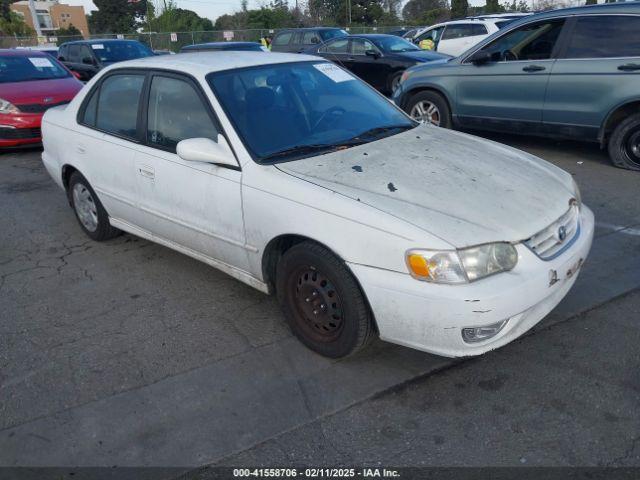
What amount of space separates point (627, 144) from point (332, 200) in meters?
4.91

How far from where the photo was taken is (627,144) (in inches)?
245

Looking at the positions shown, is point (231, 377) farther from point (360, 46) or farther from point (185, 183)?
point (360, 46)

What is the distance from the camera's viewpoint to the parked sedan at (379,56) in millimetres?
11688

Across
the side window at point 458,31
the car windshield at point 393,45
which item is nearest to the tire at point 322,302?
the car windshield at point 393,45

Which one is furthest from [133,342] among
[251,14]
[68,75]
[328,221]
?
[251,14]

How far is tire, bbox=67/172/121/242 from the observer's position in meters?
4.72

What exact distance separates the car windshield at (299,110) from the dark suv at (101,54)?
10.7m

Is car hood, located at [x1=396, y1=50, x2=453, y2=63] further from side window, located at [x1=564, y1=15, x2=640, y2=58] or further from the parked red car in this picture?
the parked red car

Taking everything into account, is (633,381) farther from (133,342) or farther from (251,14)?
(251,14)

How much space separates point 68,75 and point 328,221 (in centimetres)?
878

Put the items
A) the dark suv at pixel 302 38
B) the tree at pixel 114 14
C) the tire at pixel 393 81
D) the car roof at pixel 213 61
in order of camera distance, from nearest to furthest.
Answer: the car roof at pixel 213 61 → the tire at pixel 393 81 → the dark suv at pixel 302 38 → the tree at pixel 114 14

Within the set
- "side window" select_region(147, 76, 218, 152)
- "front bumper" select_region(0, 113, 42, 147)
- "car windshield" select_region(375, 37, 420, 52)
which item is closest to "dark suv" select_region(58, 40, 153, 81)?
"front bumper" select_region(0, 113, 42, 147)

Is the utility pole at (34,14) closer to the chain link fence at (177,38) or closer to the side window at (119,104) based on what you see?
the chain link fence at (177,38)

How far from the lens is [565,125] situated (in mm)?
6504
